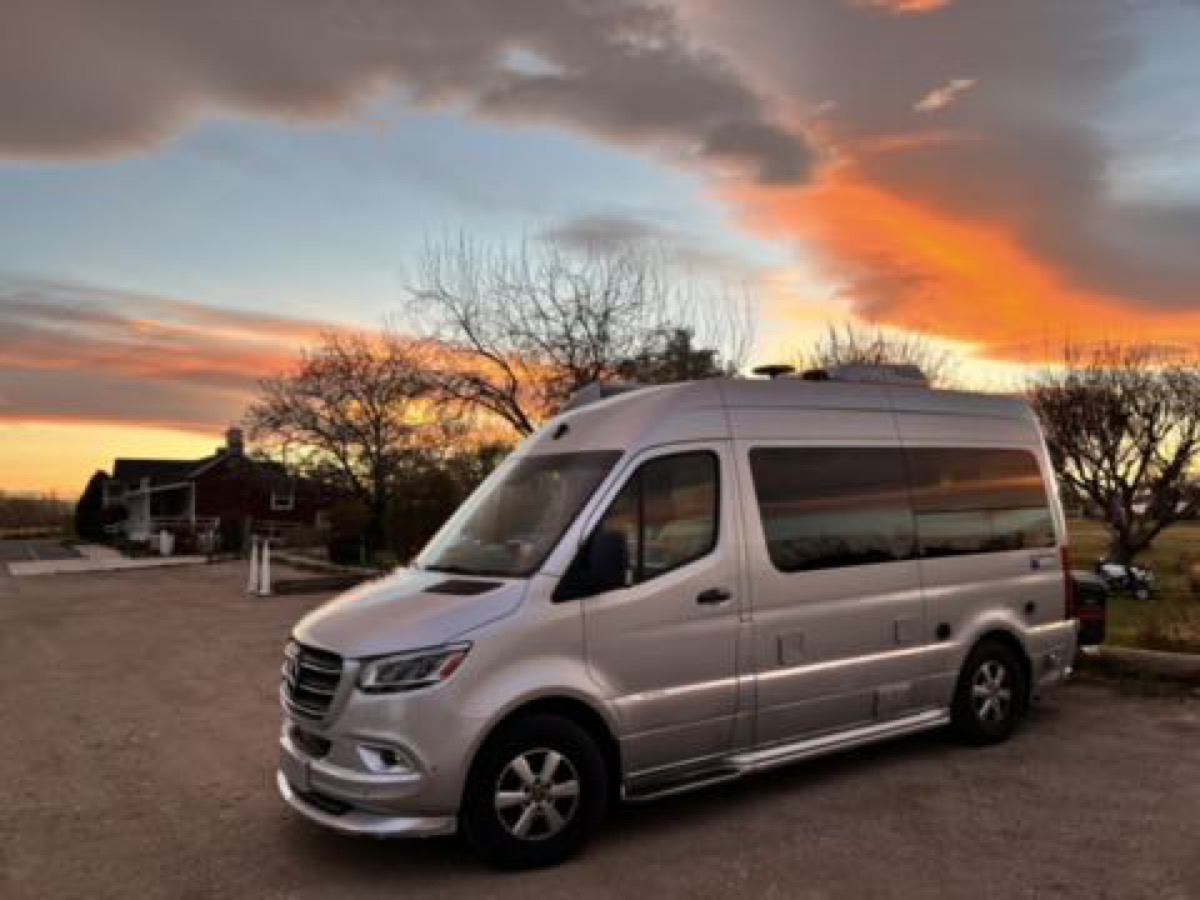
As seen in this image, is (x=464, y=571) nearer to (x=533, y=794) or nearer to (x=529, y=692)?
(x=529, y=692)

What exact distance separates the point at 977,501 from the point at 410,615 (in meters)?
4.39

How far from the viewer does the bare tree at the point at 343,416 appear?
37500 mm

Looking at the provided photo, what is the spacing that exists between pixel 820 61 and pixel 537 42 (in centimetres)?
373

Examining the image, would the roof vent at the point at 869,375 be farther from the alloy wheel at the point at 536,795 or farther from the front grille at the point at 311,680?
the front grille at the point at 311,680

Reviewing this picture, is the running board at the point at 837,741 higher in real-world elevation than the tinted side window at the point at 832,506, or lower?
lower

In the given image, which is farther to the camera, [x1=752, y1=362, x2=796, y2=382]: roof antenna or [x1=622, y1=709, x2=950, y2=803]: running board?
[x1=752, y1=362, x2=796, y2=382]: roof antenna

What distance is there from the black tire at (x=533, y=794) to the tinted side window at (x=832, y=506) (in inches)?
67.7

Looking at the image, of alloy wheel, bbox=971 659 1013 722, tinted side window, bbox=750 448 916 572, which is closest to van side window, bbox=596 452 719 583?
tinted side window, bbox=750 448 916 572

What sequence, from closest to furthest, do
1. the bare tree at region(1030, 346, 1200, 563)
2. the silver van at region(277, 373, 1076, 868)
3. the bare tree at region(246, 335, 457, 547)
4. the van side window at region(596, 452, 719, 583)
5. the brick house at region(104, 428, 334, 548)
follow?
the silver van at region(277, 373, 1076, 868), the van side window at region(596, 452, 719, 583), the bare tree at region(1030, 346, 1200, 563), the bare tree at region(246, 335, 457, 547), the brick house at region(104, 428, 334, 548)

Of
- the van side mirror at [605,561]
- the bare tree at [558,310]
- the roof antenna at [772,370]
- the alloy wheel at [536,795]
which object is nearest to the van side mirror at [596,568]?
the van side mirror at [605,561]

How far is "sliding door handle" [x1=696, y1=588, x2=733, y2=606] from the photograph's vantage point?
522cm

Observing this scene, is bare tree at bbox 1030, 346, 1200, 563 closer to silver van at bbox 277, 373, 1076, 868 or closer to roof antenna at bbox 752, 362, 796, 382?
silver van at bbox 277, 373, 1076, 868

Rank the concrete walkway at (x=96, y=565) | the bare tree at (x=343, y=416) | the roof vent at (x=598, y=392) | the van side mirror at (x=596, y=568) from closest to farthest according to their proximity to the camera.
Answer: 1. the van side mirror at (x=596, y=568)
2. the roof vent at (x=598, y=392)
3. the concrete walkway at (x=96, y=565)
4. the bare tree at (x=343, y=416)

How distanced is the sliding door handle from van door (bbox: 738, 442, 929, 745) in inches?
8.8
